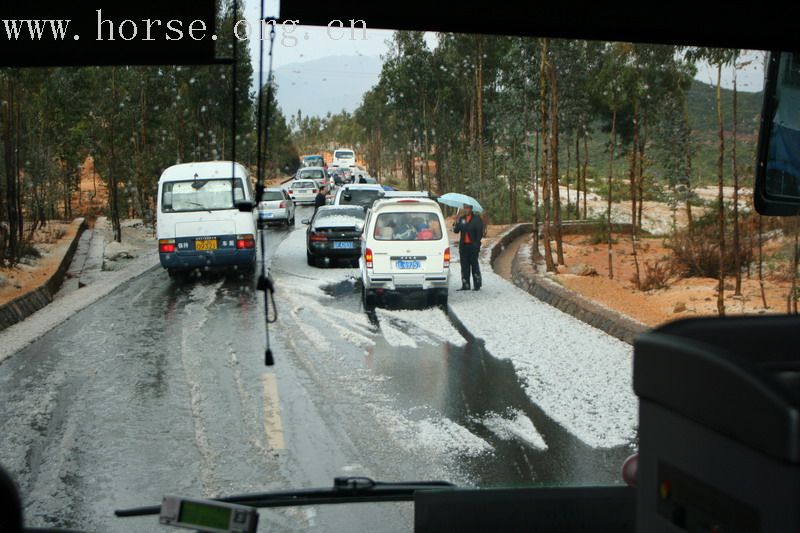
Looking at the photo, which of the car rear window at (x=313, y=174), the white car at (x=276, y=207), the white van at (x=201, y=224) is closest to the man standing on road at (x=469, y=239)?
the white van at (x=201, y=224)

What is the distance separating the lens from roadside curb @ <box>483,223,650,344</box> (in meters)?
13.7

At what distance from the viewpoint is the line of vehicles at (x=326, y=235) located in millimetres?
16938

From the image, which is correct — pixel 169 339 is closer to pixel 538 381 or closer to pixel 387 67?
pixel 538 381

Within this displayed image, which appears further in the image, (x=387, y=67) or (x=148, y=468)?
(x=387, y=67)

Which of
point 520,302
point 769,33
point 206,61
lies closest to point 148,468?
point 206,61

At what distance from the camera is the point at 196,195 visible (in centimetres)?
2148

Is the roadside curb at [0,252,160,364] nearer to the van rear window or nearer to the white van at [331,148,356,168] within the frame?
the van rear window

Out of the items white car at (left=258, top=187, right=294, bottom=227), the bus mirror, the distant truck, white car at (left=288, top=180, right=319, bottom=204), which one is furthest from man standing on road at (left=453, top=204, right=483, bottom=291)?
the distant truck

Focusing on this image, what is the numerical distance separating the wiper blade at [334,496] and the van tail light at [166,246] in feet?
57.7

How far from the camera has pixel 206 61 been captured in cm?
524

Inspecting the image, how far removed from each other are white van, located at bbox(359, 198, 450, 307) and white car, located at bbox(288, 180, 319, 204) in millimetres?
30850

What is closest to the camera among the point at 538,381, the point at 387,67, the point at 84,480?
the point at 84,480

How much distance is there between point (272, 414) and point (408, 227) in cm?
867

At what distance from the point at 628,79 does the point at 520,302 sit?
460 inches
